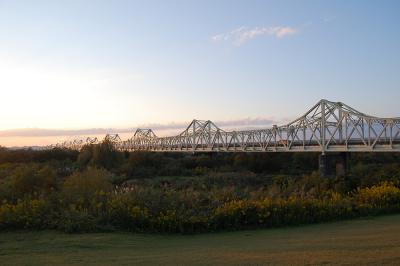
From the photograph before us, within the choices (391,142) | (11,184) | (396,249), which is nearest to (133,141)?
(391,142)

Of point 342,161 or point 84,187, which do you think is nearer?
point 84,187

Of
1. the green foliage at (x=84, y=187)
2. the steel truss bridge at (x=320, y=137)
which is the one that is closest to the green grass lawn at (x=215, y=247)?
the green foliage at (x=84, y=187)

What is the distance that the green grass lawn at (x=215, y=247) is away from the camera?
6719mm

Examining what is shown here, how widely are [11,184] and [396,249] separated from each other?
13360mm

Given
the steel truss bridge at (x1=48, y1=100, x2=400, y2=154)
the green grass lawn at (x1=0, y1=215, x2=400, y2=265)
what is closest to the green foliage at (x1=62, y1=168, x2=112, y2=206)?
the green grass lawn at (x1=0, y1=215, x2=400, y2=265)

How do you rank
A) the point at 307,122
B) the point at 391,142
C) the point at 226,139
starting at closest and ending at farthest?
the point at 391,142 → the point at 307,122 → the point at 226,139

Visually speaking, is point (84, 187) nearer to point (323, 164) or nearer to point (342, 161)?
point (323, 164)

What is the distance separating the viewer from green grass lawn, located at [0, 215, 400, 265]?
6.72 metres

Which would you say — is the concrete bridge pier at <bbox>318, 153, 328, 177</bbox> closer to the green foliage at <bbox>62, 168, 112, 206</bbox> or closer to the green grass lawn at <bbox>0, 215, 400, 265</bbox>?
the green foliage at <bbox>62, 168, 112, 206</bbox>

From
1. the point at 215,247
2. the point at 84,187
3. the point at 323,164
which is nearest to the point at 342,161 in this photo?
the point at 323,164

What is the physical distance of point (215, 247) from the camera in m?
8.04

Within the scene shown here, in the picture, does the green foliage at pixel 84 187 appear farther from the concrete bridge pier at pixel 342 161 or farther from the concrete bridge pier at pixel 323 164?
the concrete bridge pier at pixel 342 161

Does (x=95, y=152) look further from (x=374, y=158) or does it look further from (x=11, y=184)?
(x=374, y=158)

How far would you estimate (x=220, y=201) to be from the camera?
12.8 m
